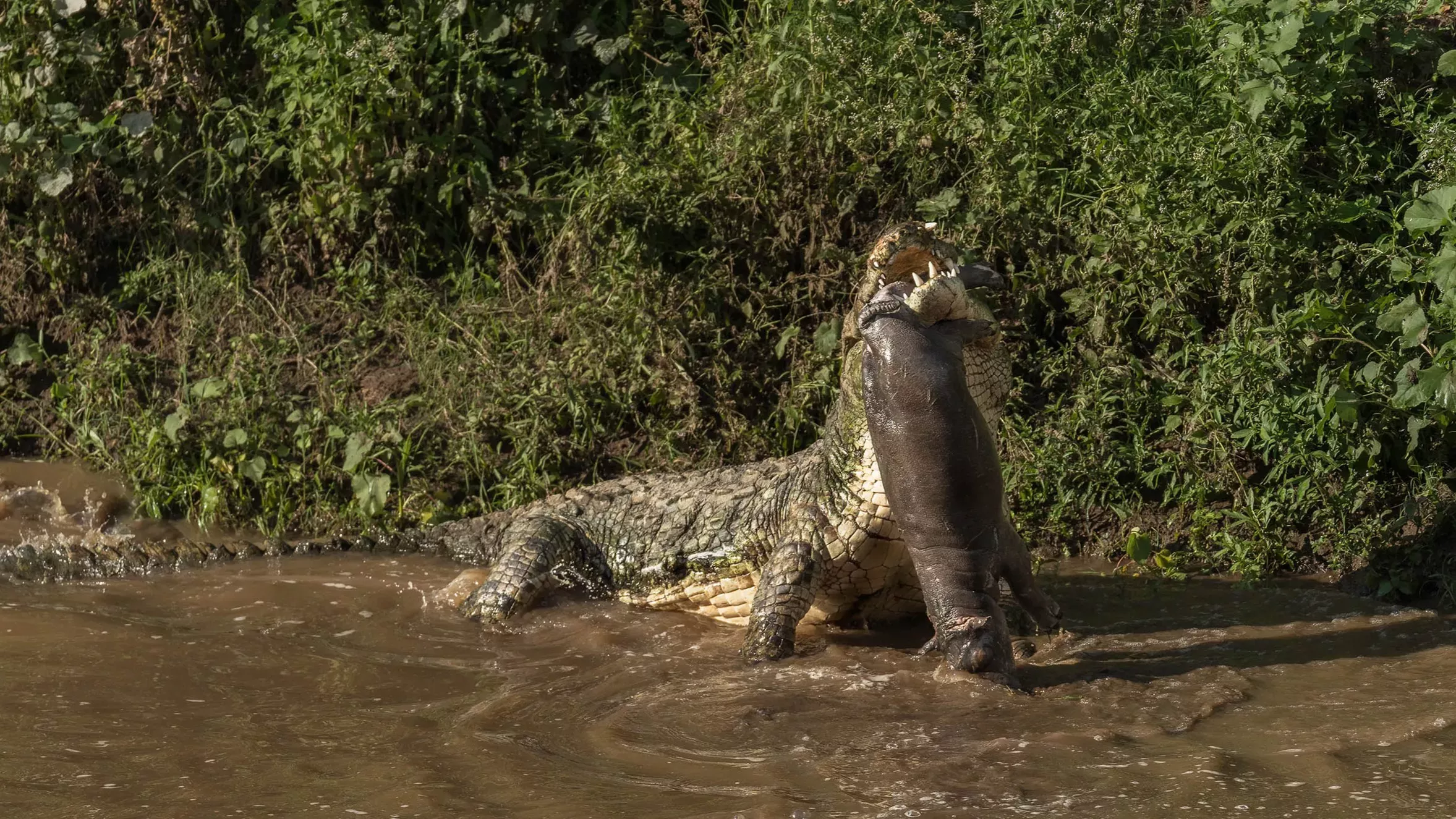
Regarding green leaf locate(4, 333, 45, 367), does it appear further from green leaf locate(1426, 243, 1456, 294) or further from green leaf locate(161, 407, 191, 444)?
green leaf locate(1426, 243, 1456, 294)

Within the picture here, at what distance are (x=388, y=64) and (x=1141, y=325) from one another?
162 inches

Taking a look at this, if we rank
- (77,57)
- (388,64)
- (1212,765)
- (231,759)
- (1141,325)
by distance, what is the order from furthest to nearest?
(77,57) → (388,64) → (1141,325) → (231,759) → (1212,765)

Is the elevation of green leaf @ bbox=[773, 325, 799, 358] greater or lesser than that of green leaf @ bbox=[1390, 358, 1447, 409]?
greater

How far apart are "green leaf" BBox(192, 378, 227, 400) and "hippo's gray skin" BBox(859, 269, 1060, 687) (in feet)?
13.8

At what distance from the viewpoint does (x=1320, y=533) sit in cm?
593

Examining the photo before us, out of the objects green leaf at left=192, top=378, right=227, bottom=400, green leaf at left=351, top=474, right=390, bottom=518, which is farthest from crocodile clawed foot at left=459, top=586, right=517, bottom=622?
green leaf at left=192, top=378, right=227, bottom=400

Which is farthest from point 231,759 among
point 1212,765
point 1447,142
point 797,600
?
point 1447,142

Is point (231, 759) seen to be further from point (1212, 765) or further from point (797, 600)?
point (1212, 765)

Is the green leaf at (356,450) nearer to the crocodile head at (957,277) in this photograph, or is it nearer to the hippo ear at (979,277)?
the crocodile head at (957,277)

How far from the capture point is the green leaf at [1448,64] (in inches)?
243

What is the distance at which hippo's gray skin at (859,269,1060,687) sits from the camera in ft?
14.5

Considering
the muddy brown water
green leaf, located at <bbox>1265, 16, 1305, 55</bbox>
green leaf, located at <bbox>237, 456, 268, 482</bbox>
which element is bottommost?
the muddy brown water

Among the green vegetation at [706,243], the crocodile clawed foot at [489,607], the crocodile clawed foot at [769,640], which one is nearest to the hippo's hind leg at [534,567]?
the crocodile clawed foot at [489,607]

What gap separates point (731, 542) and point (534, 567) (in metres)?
0.88
